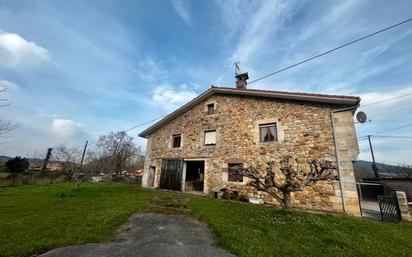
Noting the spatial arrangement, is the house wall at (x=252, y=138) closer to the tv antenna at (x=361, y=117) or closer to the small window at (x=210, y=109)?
the small window at (x=210, y=109)

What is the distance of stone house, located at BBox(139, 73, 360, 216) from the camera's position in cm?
871

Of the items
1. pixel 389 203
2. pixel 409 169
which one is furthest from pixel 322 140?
pixel 409 169

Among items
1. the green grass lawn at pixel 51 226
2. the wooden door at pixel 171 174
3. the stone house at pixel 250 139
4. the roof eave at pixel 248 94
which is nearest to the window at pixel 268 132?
the stone house at pixel 250 139

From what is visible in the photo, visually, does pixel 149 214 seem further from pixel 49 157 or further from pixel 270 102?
pixel 49 157

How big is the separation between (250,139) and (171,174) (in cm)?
655

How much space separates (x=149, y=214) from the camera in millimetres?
7020

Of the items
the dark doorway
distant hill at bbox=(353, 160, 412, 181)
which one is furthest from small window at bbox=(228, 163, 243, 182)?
distant hill at bbox=(353, 160, 412, 181)

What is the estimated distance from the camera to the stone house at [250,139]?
8711 mm

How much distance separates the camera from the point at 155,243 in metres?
4.32

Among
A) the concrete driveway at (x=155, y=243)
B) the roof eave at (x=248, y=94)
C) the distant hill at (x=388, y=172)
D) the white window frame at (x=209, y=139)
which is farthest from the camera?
the distant hill at (x=388, y=172)

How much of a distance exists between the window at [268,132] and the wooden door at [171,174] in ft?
20.5

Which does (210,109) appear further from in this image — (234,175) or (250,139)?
(234,175)

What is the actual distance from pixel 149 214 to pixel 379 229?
7.66 m

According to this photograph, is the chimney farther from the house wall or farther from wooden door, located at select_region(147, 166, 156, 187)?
wooden door, located at select_region(147, 166, 156, 187)
